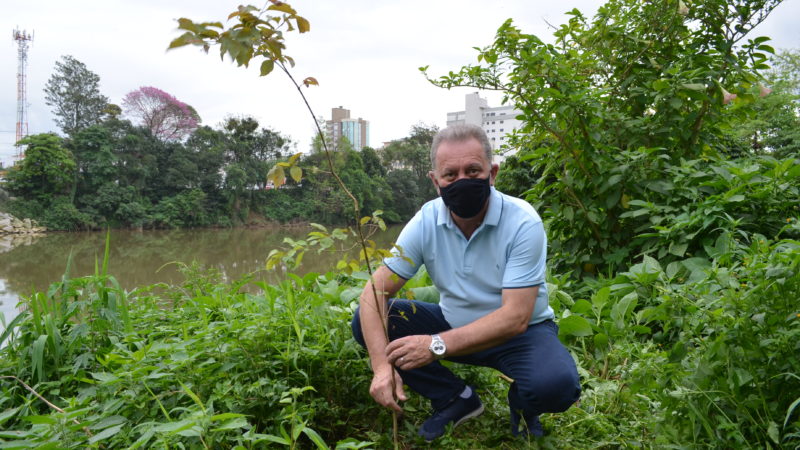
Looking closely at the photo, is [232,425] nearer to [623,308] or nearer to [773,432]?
[773,432]

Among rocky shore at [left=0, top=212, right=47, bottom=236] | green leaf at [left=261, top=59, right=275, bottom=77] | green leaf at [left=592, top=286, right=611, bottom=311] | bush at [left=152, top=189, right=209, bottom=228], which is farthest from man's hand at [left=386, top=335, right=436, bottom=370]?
bush at [left=152, top=189, right=209, bottom=228]

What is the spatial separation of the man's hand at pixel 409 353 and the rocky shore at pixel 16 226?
737 inches

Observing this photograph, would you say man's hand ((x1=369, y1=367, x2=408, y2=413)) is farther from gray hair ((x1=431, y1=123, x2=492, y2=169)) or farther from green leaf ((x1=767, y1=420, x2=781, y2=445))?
green leaf ((x1=767, y1=420, x2=781, y2=445))

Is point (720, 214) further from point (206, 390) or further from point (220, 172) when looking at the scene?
point (220, 172)

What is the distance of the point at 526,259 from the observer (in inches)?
55.5

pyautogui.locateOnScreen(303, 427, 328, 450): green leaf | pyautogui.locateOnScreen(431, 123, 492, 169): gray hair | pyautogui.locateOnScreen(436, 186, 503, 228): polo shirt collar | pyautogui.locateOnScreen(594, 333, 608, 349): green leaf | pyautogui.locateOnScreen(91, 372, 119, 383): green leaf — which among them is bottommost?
pyautogui.locateOnScreen(594, 333, 608, 349): green leaf

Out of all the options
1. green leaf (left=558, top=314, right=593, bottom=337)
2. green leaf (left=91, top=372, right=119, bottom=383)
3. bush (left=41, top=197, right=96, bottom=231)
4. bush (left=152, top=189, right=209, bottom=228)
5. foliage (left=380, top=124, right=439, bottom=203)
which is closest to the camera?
green leaf (left=91, top=372, right=119, bottom=383)

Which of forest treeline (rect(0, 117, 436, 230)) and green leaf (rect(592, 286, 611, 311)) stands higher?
forest treeline (rect(0, 117, 436, 230))

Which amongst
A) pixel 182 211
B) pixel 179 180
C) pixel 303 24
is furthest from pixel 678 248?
pixel 179 180

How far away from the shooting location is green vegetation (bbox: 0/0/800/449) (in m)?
1.11

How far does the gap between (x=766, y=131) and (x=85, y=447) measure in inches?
1025

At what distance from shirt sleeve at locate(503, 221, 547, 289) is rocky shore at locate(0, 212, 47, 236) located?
18.9 m

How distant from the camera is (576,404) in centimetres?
171

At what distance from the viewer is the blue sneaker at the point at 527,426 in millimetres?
1458
